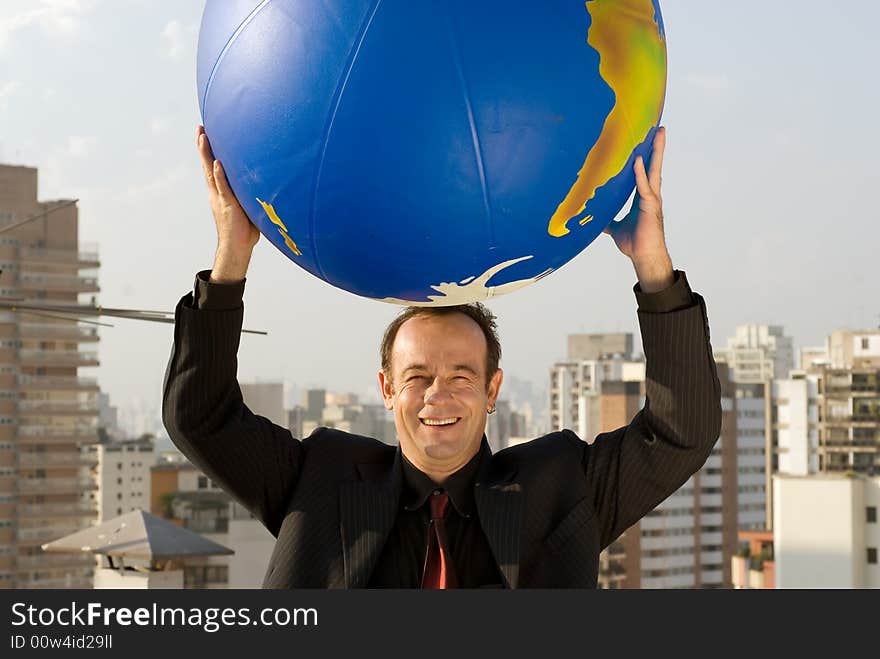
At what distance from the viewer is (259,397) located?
48.2 metres

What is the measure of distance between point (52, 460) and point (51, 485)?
2.98 ft

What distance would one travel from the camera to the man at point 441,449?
6.64ft

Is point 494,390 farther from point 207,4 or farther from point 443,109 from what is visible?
point 207,4

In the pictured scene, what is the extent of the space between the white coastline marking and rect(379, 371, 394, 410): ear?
0.46ft

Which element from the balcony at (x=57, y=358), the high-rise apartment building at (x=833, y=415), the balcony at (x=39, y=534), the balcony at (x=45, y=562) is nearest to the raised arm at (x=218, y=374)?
the balcony at (x=39, y=534)

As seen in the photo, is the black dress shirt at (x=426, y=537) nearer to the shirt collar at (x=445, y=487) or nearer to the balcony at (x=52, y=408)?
the shirt collar at (x=445, y=487)

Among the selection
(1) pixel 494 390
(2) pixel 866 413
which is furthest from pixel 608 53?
(2) pixel 866 413

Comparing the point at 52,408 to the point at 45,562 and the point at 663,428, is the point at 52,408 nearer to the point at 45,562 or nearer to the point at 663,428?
the point at 45,562

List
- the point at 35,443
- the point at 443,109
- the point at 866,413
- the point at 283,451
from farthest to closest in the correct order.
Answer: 1. the point at 866,413
2. the point at 35,443
3. the point at 283,451
4. the point at 443,109

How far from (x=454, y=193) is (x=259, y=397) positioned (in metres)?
46.9

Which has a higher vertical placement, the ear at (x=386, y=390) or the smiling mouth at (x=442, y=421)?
the ear at (x=386, y=390)

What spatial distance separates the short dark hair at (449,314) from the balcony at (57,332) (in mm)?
45378

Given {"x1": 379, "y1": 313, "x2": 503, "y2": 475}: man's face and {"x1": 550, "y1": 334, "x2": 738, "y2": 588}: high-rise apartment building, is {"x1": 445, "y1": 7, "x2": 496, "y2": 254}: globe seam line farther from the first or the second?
{"x1": 550, "y1": 334, "x2": 738, "y2": 588}: high-rise apartment building

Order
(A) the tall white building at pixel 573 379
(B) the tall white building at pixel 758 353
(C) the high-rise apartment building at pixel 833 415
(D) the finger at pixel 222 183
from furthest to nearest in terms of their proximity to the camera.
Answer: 1. (B) the tall white building at pixel 758 353
2. (A) the tall white building at pixel 573 379
3. (C) the high-rise apartment building at pixel 833 415
4. (D) the finger at pixel 222 183
